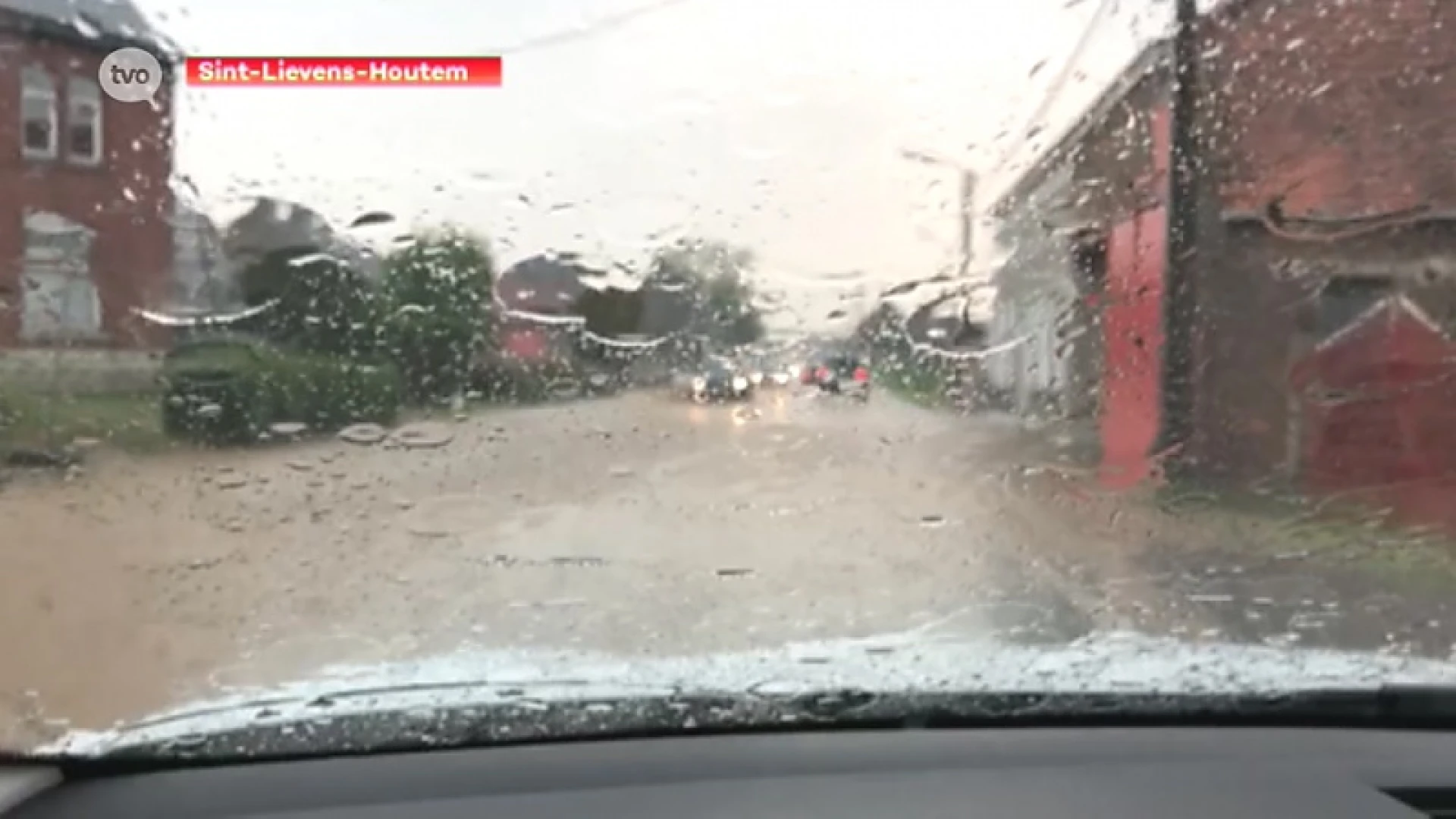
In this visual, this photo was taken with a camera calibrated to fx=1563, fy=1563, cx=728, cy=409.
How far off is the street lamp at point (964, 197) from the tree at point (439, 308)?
137 centimetres

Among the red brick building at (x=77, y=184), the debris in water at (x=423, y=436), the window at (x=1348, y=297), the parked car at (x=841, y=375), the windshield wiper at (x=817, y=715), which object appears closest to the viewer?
the windshield wiper at (x=817, y=715)

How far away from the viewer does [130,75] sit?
13.6 feet

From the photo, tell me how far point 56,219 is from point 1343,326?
4.31m

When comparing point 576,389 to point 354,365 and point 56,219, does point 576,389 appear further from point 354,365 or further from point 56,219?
point 56,219

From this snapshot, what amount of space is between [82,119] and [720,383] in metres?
2.02

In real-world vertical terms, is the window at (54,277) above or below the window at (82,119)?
below

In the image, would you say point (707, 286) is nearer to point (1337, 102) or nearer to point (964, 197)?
point (964, 197)

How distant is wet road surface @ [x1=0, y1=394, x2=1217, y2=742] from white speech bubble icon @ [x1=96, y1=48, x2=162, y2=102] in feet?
3.20

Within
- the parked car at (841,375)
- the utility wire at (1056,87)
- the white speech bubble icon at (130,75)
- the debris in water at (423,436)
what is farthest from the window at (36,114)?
the utility wire at (1056,87)

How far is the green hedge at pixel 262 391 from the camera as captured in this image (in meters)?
4.41

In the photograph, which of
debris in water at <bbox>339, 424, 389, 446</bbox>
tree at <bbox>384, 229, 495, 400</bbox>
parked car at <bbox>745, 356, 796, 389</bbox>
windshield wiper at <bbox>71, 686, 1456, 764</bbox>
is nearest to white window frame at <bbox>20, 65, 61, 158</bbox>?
tree at <bbox>384, 229, 495, 400</bbox>

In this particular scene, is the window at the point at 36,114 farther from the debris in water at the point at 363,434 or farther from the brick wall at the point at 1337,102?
the brick wall at the point at 1337,102

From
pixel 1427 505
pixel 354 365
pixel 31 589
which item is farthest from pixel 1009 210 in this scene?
pixel 31 589

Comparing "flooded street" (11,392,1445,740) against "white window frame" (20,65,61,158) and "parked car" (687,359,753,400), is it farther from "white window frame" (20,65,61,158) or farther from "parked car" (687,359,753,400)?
"white window frame" (20,65,61,158)
